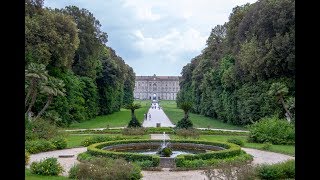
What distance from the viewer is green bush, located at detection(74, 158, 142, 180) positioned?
11383mm

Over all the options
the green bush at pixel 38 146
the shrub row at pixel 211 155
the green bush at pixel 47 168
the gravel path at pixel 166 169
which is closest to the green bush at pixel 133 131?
the gravel path at pixel 166 169

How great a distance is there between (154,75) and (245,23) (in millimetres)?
116624

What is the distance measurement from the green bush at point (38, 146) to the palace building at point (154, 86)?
5040 inches

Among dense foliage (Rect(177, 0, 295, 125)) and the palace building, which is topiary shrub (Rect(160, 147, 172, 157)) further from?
the palace building

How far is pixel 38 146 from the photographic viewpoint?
20734 mm

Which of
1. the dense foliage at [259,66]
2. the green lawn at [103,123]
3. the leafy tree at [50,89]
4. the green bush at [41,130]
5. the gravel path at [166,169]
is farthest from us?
the green lawn at [103,123]

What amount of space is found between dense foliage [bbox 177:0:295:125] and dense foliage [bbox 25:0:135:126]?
15.0m

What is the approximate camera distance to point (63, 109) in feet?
113

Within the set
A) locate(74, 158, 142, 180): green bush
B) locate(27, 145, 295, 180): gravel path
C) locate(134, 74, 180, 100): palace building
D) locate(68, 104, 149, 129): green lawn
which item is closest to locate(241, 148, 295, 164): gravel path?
locate(27, 145, 295, 180): gravel path

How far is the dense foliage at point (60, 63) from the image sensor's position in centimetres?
2837

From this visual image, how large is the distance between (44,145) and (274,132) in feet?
45.8

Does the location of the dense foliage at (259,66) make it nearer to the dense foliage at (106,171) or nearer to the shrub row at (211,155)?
the shrub row at (211,155)
